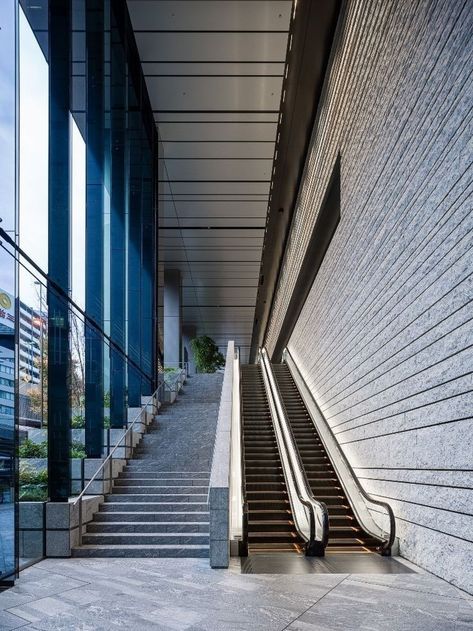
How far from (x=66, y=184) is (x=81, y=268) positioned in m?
1.72

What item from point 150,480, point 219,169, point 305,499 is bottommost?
point 305,499

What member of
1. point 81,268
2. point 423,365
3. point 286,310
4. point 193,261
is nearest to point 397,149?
point 423,365

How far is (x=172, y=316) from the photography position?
23500 millimetres

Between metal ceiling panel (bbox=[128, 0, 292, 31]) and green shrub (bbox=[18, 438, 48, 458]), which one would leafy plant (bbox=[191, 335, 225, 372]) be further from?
green shrub (bbox=[18, 438, 48, 458])

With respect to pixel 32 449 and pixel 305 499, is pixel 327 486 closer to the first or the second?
pixel 305 499

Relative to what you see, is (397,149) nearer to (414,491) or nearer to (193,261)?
(414,491)

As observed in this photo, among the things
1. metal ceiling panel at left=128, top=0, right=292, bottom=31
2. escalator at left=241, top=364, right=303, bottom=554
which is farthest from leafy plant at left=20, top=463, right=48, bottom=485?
metal ceiling panel at left=128, top=0, right=292, bottom=31

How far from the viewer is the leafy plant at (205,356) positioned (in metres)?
29.0

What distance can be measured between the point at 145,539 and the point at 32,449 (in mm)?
Answer: 1859

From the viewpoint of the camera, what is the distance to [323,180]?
1204cm

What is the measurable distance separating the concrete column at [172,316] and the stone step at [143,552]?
1517 centimetres

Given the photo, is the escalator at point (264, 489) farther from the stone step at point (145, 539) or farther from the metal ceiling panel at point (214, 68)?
the metal ceiling panel at point (214, 68)

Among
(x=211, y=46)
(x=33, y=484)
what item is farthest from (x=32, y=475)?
(x=211, y=46)

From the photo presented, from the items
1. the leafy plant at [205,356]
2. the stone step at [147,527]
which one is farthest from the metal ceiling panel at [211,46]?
the leafy plant at [205,356]
